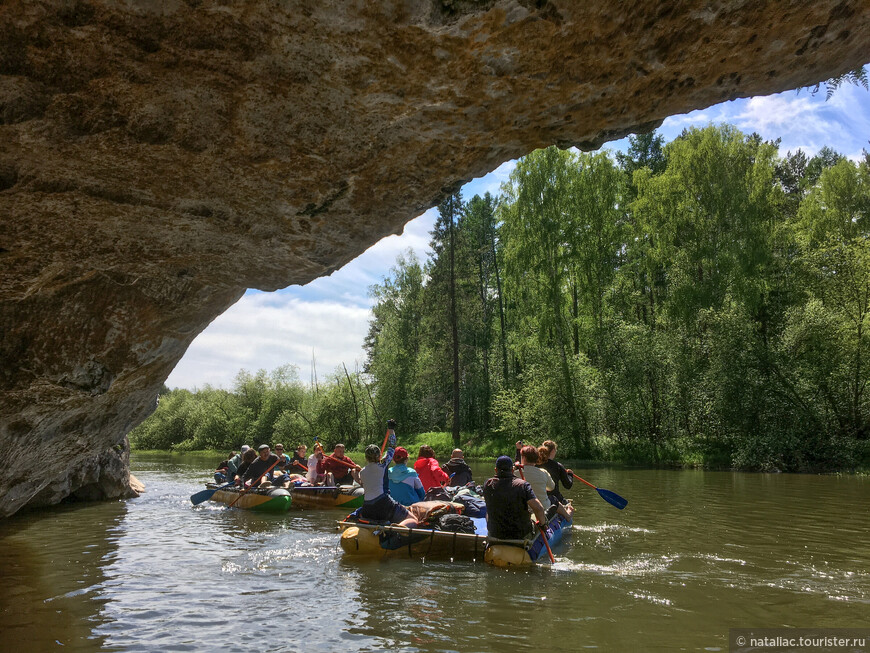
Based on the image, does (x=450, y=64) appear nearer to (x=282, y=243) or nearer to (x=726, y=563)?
(x=282, y=243)

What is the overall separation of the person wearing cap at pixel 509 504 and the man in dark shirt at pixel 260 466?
887 cm

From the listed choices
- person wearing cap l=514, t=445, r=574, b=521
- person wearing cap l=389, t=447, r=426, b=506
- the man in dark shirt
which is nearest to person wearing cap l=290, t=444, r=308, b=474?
the man in dark shirt

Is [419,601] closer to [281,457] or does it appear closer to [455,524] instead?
[455,524]

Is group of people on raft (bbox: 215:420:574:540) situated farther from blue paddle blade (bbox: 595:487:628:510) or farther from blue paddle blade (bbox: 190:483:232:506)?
blue paddle blade (bbox: 595:487:628:510)

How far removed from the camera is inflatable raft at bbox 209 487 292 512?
13719 millimetres

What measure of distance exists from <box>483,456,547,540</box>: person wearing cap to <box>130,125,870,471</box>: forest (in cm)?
1726

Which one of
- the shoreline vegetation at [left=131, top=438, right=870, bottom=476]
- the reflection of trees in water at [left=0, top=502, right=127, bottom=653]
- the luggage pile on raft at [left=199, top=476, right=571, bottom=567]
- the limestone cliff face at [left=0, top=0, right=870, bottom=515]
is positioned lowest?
the shoreline vegetation at [left=131, top=438, right=870, bottom=476]

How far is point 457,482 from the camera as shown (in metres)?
12.1

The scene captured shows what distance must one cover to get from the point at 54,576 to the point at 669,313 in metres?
26.2

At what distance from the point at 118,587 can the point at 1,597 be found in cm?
119

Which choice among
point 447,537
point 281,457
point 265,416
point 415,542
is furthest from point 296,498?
point 265,416

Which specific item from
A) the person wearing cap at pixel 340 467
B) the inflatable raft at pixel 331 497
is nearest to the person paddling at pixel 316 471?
the person wearing cap at pixel 340 467

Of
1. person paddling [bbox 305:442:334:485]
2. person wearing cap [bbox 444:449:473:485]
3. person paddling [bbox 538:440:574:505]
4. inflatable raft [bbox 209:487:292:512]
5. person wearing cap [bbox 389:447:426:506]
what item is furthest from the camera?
person paddling [bbox 305:442:334:485]

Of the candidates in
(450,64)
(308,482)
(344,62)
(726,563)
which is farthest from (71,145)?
(308,482)
